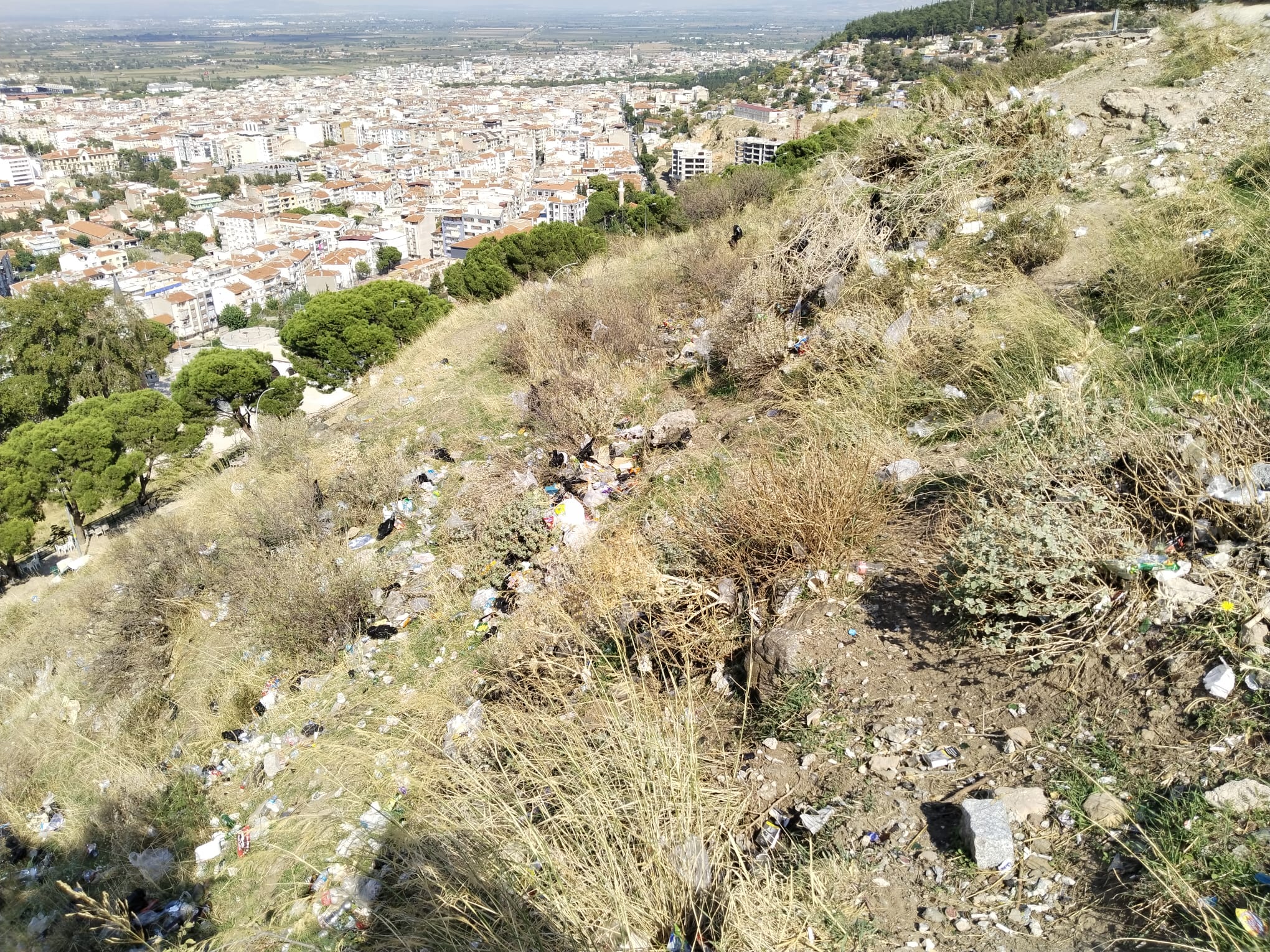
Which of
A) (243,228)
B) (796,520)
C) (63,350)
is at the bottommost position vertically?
(243,228)

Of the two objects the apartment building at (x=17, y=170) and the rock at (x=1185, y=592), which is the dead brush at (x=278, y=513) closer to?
the rock at (x=1185, y=592)

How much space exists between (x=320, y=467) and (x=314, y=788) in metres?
3.77

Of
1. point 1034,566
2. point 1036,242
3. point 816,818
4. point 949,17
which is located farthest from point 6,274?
point 949,17

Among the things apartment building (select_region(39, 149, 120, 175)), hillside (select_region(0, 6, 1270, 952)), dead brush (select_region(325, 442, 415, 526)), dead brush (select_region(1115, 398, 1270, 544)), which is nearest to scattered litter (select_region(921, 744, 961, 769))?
hillside (select_region(0, 6, 1270, 952))

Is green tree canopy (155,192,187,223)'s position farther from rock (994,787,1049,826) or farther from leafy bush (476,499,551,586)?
rock (994,787,1049,826)

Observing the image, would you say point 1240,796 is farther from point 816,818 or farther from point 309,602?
point 309,602

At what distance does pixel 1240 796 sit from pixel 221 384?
14446mm

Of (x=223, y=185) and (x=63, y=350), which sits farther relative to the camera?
(x=223, y=185)

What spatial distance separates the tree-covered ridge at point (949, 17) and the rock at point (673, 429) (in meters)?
23.7

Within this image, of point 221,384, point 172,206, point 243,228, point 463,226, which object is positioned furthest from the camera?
point 172,206

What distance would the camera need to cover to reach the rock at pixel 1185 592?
6.69 ft

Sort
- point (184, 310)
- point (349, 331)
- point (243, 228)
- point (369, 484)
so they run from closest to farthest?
point (369, 484) < point (349, 331) < point (184, 310) < point (243, 228)

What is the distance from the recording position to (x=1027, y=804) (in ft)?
5.90

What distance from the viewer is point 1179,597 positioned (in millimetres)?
2061
